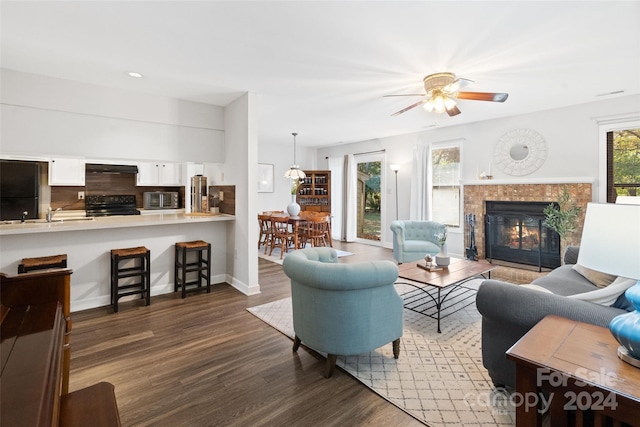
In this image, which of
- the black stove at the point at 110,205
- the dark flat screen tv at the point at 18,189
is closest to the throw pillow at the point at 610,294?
the dark flat screen tv at the point at 18,189

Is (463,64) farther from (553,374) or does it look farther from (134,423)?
(134,423)

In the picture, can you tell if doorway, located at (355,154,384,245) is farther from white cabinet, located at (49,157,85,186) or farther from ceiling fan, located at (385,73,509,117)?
white cabinet, located at (49,157,85,186)

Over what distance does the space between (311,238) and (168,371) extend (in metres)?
4.49

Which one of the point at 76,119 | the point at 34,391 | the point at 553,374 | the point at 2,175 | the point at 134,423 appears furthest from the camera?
the point at 2,175

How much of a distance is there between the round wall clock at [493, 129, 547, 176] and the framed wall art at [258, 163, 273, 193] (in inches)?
209

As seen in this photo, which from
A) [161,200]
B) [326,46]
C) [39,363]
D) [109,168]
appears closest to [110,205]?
[109,168]

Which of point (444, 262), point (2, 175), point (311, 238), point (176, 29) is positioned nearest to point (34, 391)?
point (176, 29)

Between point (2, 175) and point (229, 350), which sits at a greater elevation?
point (2, 175)

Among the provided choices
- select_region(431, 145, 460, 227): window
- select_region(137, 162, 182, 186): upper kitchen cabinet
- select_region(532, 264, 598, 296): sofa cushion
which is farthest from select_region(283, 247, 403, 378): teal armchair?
select_region(137, 162, 182, 186): upper kitchen cabinet

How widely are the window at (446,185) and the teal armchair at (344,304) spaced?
4.43 m

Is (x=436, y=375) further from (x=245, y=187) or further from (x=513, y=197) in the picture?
(x=513, y=197)

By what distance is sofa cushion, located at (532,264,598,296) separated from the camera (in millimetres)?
2700

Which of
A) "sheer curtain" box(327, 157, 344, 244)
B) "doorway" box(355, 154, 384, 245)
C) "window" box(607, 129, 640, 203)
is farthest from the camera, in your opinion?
"sheer curtain" box(327, 157, 344, 244)

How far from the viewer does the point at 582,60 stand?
10.0ft
